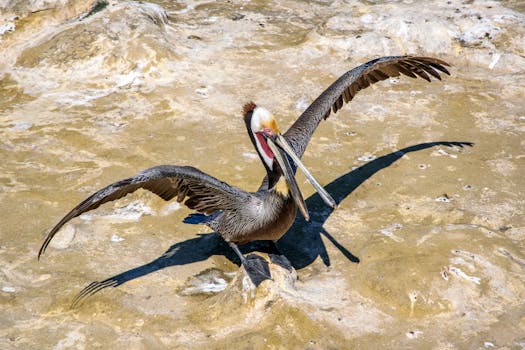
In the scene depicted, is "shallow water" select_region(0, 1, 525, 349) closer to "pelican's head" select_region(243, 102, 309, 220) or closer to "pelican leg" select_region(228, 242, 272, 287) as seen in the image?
"pelican leg" select_region(228, 242, 272, 287)

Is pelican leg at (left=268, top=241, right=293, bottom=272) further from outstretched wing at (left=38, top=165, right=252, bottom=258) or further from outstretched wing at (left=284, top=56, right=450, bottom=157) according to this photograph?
outstretched wing at (left=284, top=56, right=450, bottom=157)

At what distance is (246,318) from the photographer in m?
4.63

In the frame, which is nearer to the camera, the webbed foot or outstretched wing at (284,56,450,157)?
the webbed foot

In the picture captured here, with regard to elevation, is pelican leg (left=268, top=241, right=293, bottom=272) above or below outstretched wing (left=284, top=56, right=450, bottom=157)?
below

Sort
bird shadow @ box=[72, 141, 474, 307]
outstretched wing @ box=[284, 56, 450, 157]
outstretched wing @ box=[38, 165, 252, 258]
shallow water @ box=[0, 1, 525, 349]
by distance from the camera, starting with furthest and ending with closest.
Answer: outstretched wing @ box=[284, 56, 450, 157] → bird shadow @ box=[72, 141, 474, 307] → shallow water @ box=[0, 1, 525, 349] → outstretched wing @ box=[38, 165, 252, 258]

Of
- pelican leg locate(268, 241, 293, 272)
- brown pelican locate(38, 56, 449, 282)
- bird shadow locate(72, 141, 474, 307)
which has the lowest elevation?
bird shadow locate(72, 141, 474, 307)

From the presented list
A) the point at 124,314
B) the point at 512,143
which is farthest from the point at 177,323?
the point at 512,143

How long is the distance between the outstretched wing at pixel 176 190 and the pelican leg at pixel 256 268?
18.4 inches

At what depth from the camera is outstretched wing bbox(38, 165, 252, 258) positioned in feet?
14.6

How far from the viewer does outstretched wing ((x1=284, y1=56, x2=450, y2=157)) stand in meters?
5.89

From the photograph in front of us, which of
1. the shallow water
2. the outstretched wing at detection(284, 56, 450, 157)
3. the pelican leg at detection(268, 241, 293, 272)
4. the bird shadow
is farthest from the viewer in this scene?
the outstretched wing at detection(284, 56, 450, 157)

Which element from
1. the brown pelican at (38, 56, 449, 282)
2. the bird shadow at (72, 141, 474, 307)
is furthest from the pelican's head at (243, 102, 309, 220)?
the bird shadow at (72, 141, 474, 307)

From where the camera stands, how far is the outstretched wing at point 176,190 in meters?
4.45

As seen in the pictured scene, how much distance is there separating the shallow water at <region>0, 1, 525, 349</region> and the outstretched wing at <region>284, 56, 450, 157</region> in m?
0.91
